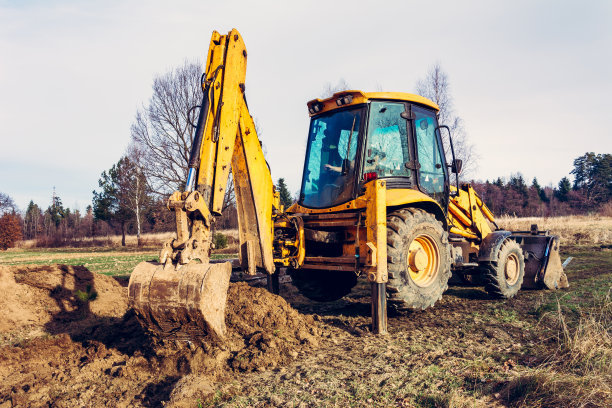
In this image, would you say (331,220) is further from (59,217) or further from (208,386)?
(59,217)

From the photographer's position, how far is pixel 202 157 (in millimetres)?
4684

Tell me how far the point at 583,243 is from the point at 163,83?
2191 centimetres

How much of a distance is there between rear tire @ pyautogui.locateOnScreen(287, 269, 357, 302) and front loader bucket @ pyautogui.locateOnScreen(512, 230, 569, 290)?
3.72 meters

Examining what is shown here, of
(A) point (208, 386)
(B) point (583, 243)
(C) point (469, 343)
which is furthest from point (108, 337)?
(B) point (583, 243)

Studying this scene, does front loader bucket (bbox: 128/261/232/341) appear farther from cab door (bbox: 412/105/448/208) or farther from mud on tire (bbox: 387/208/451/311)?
cab door (bbox: 412/105/448/208)

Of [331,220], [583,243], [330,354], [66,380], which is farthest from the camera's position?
[583,243]

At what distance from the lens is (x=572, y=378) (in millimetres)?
3170

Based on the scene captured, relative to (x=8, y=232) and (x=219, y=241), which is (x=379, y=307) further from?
(x=8, y=232)

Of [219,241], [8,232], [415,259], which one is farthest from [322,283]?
[8,232]

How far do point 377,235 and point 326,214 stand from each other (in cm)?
106

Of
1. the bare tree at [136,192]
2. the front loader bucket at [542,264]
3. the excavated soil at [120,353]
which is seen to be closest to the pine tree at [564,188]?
the bare tree at [136,192]

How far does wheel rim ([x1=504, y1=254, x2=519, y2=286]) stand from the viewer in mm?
7361

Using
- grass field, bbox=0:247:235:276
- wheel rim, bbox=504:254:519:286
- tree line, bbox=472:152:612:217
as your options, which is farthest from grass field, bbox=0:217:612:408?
tree line, bbox=472:152:612:217

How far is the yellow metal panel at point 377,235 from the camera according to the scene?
485 centimetres
